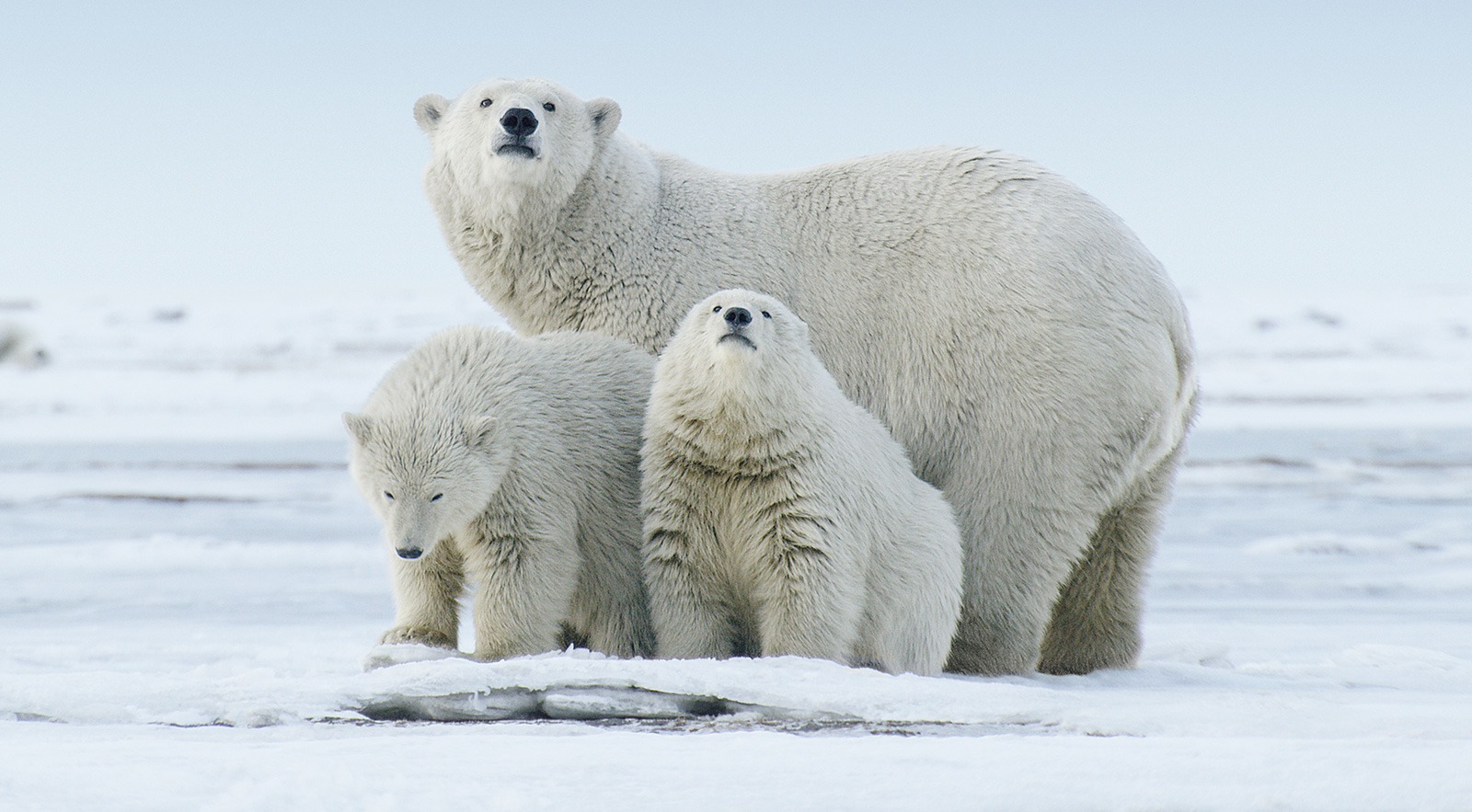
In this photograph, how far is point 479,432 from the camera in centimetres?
450

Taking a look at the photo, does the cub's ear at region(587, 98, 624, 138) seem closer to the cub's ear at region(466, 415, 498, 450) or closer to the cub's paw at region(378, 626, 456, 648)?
the cub's ear at region(466, 415, 498, 450)

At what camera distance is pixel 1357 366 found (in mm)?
31078

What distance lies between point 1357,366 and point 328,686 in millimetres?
30302

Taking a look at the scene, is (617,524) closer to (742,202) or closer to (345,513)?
(742,202)

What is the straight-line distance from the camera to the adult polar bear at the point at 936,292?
5379 mm

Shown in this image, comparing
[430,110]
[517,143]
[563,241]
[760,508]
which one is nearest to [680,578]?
[760,508]

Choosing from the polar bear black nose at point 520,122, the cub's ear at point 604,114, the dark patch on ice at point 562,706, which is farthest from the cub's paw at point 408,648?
the cub's ear at point 604,114

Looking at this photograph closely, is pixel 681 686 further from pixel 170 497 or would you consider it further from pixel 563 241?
pixel 170 497

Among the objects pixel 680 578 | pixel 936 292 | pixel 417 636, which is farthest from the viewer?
pixel 936 292

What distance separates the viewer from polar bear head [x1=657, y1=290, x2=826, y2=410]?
177 inches

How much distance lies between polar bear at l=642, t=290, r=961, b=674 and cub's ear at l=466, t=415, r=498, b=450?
50 cm

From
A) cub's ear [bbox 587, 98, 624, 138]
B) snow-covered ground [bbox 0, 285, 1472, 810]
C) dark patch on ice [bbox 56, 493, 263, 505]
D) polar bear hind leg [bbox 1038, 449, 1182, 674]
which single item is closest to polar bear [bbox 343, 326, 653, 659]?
snow-covered ground [bbox 0, 285, 1472, 810]

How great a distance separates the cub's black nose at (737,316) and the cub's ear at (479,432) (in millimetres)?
753

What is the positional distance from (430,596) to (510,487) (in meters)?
0.52
